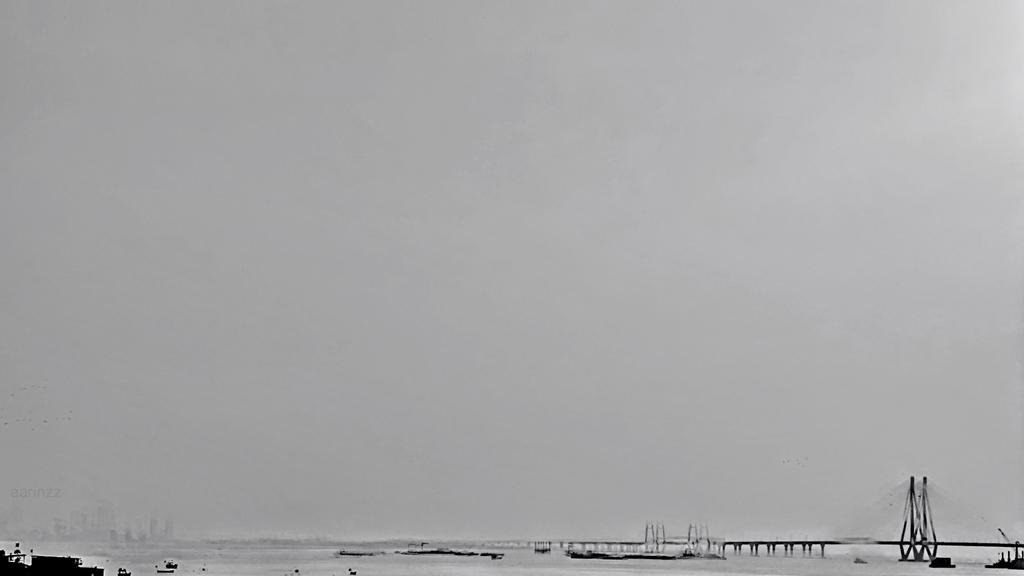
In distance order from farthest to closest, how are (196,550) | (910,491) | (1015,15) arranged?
(196,550) < (910,491) < (1015,15)

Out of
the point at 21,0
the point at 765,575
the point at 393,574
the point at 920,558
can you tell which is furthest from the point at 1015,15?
the point at 920,558

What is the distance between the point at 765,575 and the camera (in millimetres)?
30859

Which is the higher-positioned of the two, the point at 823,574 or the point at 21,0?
the point at 21,0

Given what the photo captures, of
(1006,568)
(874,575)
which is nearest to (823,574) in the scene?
(874,575)

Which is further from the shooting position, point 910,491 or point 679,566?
point 679,566

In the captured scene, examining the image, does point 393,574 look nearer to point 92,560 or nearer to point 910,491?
point 92,560

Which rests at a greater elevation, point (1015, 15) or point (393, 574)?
point (1015, 15)

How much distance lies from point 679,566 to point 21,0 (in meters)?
31.4

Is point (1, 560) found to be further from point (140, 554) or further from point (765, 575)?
point (765, 575)

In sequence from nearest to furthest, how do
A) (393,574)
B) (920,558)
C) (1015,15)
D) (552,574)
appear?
(1015,15)
(393,574)
(552,574)
(920,558)

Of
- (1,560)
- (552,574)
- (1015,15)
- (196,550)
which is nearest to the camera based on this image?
(1015,15)

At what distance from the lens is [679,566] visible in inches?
1529

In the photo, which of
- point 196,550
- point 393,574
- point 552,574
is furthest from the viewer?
point 196,550

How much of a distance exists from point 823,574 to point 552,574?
7.33 m
